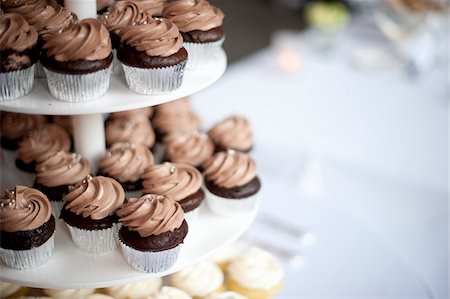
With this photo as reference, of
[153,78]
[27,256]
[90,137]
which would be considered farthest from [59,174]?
[153,78]

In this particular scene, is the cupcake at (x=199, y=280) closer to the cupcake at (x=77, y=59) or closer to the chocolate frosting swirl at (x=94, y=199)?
the chocolate frosting swirl at (x=94, y=199)

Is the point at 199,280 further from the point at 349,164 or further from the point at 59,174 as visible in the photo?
the point at 349,164

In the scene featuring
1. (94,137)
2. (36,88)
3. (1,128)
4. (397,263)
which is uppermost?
(36,88)

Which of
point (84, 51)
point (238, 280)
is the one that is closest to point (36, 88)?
point (84, 51)

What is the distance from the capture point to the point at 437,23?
11.0 feet

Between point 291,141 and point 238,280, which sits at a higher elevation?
point 238,280

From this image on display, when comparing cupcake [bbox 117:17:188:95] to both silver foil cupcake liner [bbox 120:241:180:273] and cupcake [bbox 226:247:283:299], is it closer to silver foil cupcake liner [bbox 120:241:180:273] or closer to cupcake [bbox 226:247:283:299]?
silver foil cupcake liner [bbox 120:241:180:273]

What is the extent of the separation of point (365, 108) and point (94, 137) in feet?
6.13

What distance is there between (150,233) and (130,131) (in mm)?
469

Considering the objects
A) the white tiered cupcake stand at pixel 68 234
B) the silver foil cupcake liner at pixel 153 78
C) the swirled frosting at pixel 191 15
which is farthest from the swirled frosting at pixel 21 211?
the swirled frosting at pixel 191 15

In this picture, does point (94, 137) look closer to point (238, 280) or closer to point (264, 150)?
point (238, 280)

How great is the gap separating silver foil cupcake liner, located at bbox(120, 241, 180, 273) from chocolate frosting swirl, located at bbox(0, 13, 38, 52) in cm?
47

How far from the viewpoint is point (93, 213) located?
134cm

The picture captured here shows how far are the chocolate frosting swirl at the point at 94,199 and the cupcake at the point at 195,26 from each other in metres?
0.36
